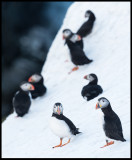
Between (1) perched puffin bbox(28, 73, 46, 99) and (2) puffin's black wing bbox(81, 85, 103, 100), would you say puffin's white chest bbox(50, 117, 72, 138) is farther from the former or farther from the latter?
(1) perched puffin bbox(28, 73, 46, 99)

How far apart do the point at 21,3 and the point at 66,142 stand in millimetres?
19352

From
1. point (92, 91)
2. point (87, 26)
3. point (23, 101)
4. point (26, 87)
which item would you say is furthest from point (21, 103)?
point (87, 26)

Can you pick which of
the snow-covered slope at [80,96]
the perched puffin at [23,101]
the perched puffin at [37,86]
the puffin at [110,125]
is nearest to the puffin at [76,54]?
the snow-covered slope at [80,96]

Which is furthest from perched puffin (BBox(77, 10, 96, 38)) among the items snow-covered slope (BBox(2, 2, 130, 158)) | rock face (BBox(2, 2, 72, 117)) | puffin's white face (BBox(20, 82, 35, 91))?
rock face (BBox(2, 2, 72, 117))

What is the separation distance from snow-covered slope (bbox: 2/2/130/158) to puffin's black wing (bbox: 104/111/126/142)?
0.19 m

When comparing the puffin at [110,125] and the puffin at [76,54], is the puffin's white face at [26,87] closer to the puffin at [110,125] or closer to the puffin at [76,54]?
the puffin at [76,54]

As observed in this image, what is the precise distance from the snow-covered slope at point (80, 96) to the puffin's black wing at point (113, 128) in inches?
7.4

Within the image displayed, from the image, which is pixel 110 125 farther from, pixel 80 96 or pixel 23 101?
pixel 23 101

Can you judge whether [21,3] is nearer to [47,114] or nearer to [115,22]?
[115,22]

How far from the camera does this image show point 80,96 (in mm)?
10508

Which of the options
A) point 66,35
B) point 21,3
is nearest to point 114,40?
point 66,35

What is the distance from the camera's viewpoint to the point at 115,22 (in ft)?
42.9

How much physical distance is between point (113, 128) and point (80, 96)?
4.42 meters

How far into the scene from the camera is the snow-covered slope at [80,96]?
23.4 feet
